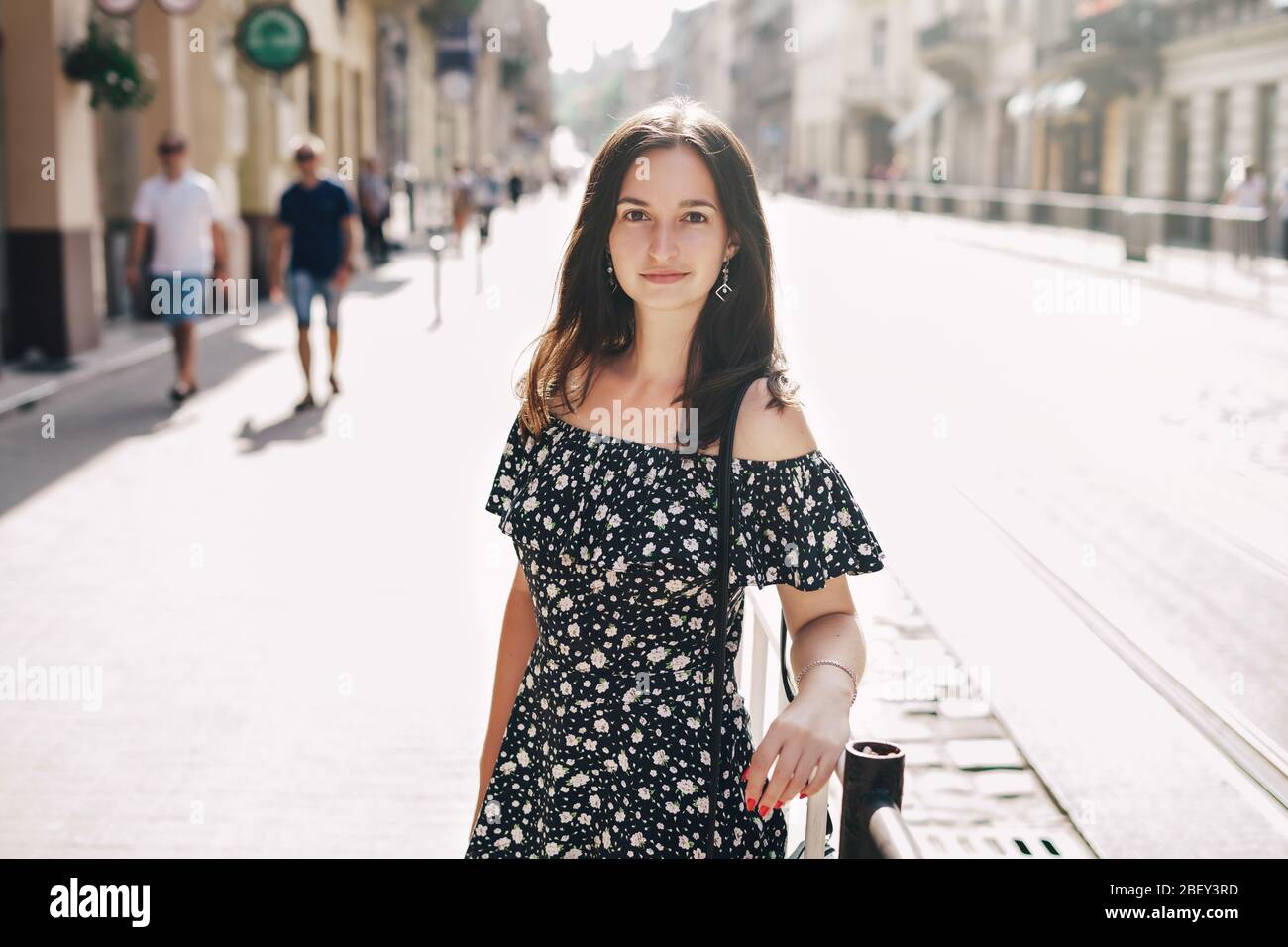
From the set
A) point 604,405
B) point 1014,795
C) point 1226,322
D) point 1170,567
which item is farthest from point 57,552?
point 1226,322

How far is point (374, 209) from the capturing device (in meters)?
26.6

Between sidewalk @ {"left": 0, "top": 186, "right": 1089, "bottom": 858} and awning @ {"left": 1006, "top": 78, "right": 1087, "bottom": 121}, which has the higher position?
awning @ {"left": 1006, "top": 78, "right": 1087, "bottom": 121}

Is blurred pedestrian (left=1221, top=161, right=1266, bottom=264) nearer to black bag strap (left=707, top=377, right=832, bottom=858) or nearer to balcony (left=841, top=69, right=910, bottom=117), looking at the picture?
black bag strap (left=707, top=377, right=832, bottom=858)

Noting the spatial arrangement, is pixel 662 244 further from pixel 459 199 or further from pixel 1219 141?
pixel 1219 141

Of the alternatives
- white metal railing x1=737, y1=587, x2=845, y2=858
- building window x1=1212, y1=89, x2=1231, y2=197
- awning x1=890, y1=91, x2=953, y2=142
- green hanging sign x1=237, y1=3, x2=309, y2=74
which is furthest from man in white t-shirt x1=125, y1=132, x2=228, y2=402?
awning x1=890, y1=91, x2=953, y2=142

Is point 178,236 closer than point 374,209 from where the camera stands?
Yes

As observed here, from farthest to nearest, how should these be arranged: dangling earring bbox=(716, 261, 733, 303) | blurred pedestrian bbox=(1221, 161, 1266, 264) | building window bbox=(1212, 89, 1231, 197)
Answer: building window bbox=(1212, 89, 1231, 197)
blurred pedestrian bbox=(1221, 161, 1266, 264)
dangling earring bbox=(716, 261, 733, 303)

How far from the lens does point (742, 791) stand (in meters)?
2.12

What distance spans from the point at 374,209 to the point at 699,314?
25.2 m

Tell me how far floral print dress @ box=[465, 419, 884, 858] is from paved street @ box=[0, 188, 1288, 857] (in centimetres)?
77

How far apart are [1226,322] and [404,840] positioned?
631 inches

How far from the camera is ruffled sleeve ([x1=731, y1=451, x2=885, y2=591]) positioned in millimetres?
2051

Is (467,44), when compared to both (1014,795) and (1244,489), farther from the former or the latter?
(1014,795)

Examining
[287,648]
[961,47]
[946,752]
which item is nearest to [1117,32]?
[961,47]
